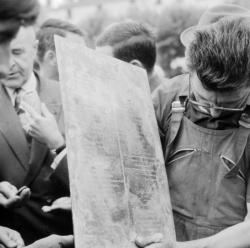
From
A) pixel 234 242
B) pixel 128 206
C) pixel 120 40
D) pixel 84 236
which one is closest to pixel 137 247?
pixel 128 206

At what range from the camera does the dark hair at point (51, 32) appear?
505cm

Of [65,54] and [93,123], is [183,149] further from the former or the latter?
[65,54]

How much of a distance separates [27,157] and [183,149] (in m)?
0.86

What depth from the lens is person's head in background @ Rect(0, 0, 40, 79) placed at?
203cm

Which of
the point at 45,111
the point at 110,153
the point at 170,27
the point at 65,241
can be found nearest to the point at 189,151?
the point at 110,153

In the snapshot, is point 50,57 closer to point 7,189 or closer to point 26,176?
point 26,176

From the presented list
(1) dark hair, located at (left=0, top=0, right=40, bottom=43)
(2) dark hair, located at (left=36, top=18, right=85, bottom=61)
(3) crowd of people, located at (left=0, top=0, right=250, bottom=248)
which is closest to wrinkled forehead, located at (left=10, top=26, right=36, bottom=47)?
(3) crowd of people, located at (left=0, top=0, right=250, bottom=248)

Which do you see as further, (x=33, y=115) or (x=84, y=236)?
(x=33, y=115)

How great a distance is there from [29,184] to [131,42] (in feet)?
5.18

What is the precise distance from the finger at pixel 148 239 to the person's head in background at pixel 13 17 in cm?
94

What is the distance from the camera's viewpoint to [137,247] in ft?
8.14

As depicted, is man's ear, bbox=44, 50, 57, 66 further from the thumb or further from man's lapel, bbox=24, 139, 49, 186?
man's lapel, bbox=24, 139, 49, 186

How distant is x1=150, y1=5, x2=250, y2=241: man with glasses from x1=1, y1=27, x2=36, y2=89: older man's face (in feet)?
3.79

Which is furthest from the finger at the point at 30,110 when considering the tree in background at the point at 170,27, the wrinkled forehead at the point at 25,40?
the tree in background at the point at 170,27
